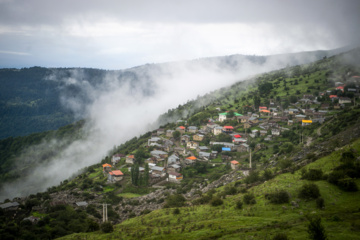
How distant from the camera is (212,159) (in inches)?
2569

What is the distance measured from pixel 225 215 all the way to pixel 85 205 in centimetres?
3111

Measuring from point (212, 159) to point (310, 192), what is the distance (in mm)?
42225

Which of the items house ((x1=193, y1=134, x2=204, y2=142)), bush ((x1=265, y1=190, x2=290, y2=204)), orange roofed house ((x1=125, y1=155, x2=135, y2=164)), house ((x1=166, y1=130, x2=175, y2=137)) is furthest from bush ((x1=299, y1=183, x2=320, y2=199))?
house ((x1=166, y1=130, x2=175, y2=137))

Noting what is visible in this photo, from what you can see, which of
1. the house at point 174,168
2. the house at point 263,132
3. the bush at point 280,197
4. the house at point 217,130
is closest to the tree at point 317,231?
the bush at point 280,197

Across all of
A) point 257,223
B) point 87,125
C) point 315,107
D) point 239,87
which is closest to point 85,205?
point 257,223

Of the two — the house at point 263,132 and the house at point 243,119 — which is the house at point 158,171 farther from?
the house at point 243,119

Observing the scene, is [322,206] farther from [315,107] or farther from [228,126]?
[315,107]

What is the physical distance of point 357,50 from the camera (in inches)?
4510

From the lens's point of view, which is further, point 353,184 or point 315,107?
point 315,107

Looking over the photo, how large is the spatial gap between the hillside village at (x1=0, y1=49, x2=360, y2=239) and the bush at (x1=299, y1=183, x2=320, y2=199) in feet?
3.59

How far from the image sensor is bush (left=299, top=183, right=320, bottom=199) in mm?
23031

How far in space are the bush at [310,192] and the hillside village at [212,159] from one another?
1.09m

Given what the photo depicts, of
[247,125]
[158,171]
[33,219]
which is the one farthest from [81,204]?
[247,125]

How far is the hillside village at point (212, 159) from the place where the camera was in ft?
122
